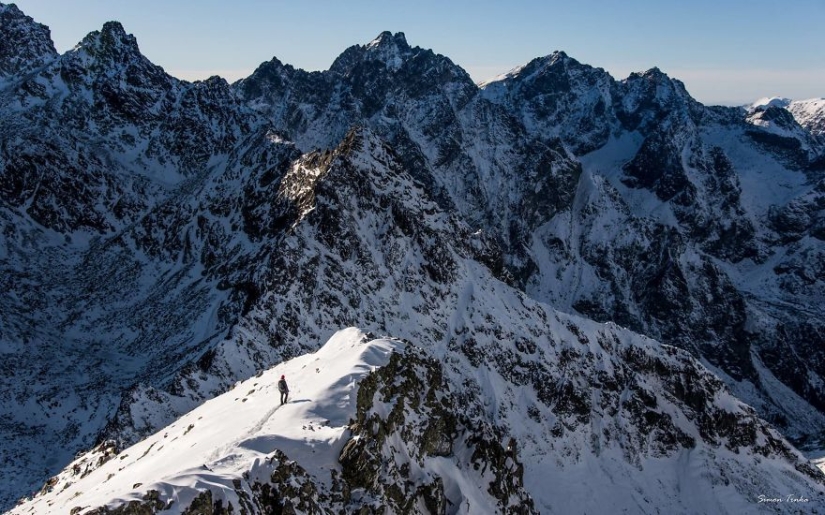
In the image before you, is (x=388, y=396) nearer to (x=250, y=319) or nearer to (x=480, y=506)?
(x=480, y=506)

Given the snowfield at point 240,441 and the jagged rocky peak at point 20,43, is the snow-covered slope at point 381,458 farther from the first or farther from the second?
the jagged rocky peak at point 20,43

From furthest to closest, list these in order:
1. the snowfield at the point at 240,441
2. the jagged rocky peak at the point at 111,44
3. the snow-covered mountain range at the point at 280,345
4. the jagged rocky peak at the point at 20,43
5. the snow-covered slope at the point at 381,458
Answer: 1. the jagged rocky peak at the point at 20,43
2. the jagged rocky peak at the point at 111,44
3. the snow-covered mountain range at the point at 280,345
4. the snow-covered slope at the point at 381,458
5. the snowfield at the point at 240,441

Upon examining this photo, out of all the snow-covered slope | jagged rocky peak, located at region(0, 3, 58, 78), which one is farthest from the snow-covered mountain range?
jagged rocky peak, located at region(0, 3, 58, 78)

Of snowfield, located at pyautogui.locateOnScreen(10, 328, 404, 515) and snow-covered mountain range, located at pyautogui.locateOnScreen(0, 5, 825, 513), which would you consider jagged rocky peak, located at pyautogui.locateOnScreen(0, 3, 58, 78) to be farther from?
snowfield, located at pyautogui.locateOnScreen(10, 328, 404, 515)

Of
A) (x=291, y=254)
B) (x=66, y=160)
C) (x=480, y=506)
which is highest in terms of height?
(x=66, y=160)

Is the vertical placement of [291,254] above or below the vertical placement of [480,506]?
above

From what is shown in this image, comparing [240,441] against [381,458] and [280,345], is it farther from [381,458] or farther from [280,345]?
[280,345]

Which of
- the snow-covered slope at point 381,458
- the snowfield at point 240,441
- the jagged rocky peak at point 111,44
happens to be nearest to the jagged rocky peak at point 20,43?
the jagged rocky peak at point 111,44

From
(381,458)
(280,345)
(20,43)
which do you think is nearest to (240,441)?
(381,458)

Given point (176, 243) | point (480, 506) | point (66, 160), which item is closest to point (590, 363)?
point (480, 506)
